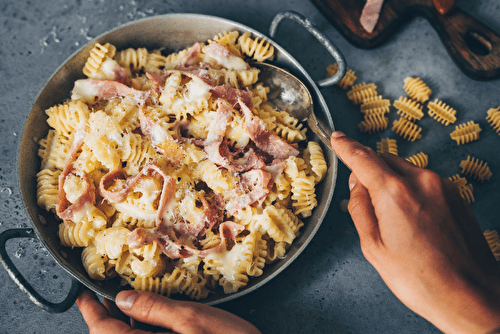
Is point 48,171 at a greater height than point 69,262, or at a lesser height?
greater

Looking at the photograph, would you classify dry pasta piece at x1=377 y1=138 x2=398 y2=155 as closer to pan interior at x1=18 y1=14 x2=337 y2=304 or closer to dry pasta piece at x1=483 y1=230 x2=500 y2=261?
pan interior at x1=18 y1=14 x2=337 y2=304

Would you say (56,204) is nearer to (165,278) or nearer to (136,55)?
(165,278)

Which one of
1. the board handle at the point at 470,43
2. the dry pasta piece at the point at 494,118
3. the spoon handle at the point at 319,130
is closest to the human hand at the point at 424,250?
the spoon handle at the point at 319,130

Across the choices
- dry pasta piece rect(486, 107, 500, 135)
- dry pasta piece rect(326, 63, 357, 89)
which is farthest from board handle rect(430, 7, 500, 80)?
dry pasta piece rect(326, 63, 357, 89)

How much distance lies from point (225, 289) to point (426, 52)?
65.8 inches

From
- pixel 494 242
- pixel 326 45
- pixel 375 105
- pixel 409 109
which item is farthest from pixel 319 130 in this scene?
pixel 494 242

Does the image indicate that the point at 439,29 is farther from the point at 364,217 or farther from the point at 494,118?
the point at 364,217

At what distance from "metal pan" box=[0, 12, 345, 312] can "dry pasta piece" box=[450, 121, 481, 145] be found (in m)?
0.75

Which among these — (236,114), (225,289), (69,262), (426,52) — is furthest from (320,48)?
(69,262)

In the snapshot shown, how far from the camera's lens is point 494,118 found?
181 cm

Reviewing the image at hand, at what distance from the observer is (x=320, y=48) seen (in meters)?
1.94

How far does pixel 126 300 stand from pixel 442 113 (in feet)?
5.72

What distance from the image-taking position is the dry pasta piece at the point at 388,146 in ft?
5.71

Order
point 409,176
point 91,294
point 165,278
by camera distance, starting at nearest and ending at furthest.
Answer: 1. point 409,176
2. point 165,278
3. point 91,294
